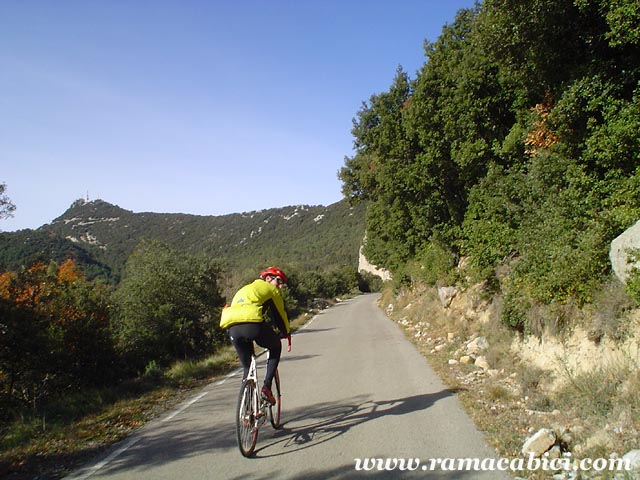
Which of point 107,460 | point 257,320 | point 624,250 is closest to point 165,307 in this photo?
point 107,460

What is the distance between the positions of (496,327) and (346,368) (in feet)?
11.0

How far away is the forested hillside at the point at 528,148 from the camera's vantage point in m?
6.97

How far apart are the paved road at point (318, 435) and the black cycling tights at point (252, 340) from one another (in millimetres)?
870

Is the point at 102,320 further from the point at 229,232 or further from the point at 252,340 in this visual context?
the point at 229,232

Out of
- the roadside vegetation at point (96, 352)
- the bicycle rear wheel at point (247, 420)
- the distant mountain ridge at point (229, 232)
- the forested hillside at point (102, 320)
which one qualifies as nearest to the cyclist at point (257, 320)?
the bicycle rear wheel at point (247, 420)

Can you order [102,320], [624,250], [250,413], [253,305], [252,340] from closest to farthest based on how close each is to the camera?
[250,413]
[253,305]
[252,340]
[624,250]
[102,320]

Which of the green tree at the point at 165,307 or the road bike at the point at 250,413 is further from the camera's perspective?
the green tree at the point at 165,307

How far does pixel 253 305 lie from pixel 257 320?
184 mm

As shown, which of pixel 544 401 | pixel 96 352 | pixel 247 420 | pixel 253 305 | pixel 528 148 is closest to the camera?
pixel 247 420

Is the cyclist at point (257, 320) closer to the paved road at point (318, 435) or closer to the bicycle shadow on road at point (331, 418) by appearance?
the bicycle shadow on road at point (331, 418)

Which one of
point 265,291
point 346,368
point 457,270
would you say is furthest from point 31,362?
point 457,270

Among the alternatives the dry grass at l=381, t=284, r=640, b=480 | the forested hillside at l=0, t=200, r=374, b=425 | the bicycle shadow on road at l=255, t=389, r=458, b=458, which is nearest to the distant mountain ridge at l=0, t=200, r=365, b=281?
the forested hillside at l=0, t=200, r=374, b=425

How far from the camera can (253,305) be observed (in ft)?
16.3

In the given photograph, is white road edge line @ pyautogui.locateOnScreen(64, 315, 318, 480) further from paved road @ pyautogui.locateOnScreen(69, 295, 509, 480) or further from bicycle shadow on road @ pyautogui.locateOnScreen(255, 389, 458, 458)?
bicycle shadow on road @ pyautogui.locateOnScreen(255, 389, 458, 458)
